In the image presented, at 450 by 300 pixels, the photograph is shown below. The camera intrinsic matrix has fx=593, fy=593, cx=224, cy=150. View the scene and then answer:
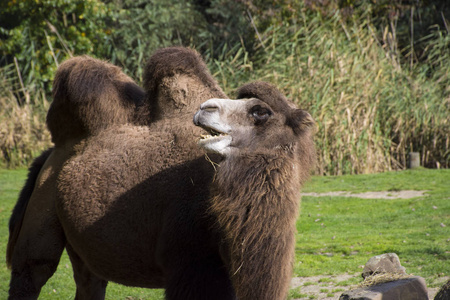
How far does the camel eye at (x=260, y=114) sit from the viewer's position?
3557 millimetres

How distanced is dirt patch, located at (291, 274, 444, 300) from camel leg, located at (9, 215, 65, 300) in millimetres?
2582

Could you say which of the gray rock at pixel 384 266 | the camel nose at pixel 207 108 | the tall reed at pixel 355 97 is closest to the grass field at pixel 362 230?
the gray rock at pixel 384 266

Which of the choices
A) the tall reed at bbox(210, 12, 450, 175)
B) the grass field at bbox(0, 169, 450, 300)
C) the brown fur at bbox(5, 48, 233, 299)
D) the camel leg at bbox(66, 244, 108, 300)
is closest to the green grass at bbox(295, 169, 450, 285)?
the grass field at bbox(0, 169, 450, 300)

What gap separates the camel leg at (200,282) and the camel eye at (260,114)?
0.90 m

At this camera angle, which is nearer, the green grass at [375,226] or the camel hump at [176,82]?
the camel hump at [176,82]

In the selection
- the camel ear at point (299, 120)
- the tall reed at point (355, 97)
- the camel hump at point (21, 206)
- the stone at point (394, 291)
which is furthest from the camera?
the tall reed at point (355, 97)

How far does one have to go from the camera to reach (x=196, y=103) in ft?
13.9

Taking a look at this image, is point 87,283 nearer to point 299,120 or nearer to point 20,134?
point 299,120

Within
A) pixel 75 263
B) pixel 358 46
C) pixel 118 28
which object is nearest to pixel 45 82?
pixel 118 28

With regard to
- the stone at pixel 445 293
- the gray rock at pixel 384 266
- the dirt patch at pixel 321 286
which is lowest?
the dirt patch at pixel 321 286

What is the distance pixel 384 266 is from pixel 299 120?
2583mm

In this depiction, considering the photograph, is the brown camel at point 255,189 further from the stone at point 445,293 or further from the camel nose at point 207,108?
the stone at point 445,293

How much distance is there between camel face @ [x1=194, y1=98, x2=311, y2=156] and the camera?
3.46m

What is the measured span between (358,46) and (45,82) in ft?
35.7
